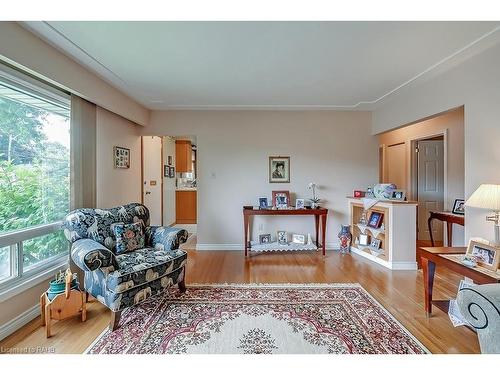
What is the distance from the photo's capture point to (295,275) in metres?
3.13

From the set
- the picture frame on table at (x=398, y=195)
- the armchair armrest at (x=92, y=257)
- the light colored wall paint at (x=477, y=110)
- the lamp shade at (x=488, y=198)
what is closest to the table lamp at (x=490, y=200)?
the lamp shade at (x=488, y=198)

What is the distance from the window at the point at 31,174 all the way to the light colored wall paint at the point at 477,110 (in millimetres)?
4015

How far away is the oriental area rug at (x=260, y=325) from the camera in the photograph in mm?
1776

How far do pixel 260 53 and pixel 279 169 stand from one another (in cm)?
223

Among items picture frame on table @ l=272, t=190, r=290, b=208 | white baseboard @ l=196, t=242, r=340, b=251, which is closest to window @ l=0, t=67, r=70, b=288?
white baseboard @ l=196, t=242, r=340, b=251

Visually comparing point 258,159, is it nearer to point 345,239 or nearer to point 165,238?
point 345,239

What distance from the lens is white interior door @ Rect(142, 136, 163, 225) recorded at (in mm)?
4941

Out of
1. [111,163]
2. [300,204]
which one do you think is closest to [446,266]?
[300,204]

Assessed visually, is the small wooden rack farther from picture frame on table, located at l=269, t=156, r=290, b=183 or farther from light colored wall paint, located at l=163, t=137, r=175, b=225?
light colored wall paint, located at l=163, t=137, r=175, b=225

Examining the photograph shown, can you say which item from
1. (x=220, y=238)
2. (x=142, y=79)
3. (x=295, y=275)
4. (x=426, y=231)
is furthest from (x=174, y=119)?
(x=426, y=231)

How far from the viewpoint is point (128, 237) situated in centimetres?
259

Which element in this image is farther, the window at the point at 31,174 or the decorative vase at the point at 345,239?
the decorative vase at the point at 345,239

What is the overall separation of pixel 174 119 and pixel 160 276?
9.35ft

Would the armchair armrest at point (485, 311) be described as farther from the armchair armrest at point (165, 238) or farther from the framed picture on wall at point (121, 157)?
the framed picture on wall at point (121, 157)
